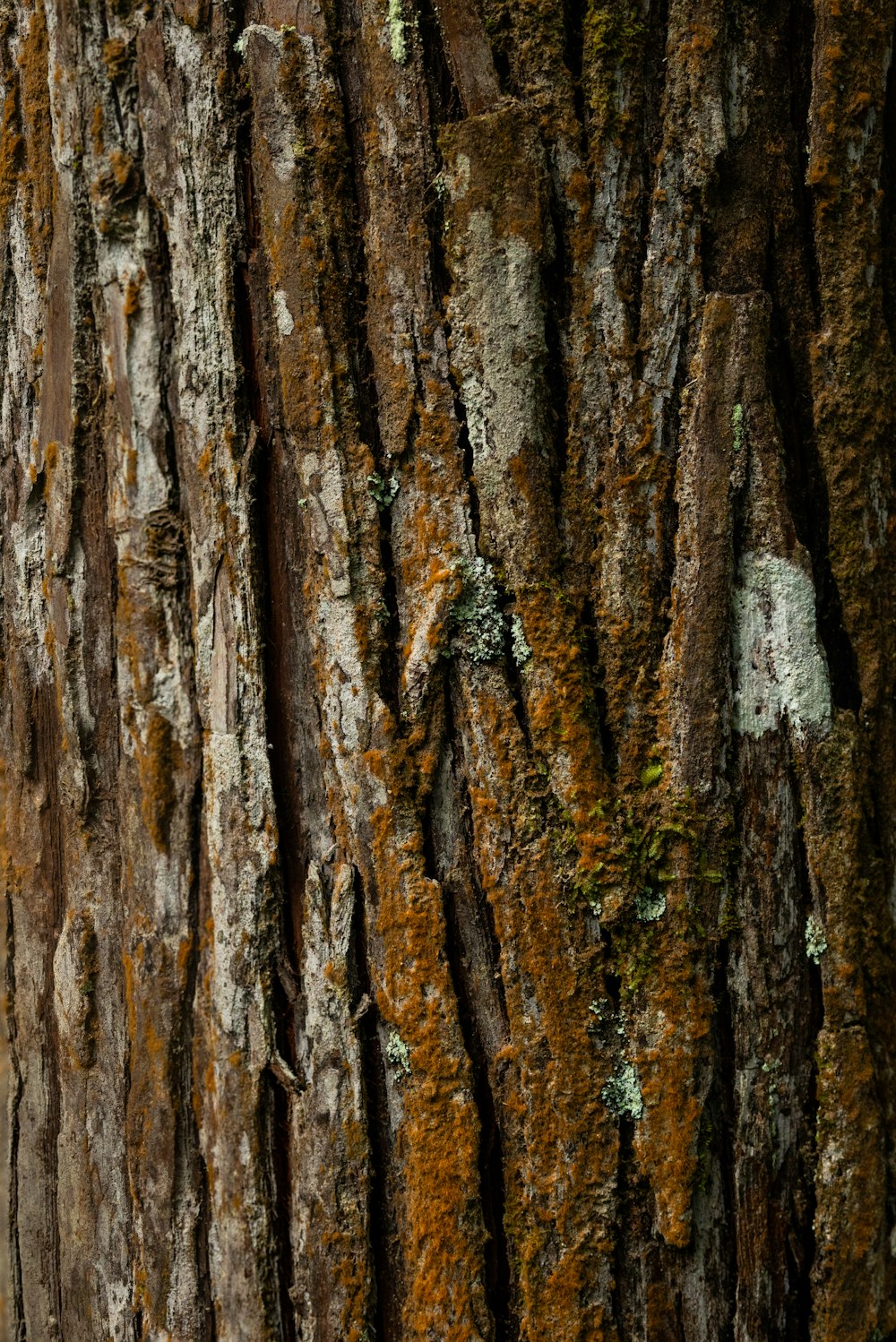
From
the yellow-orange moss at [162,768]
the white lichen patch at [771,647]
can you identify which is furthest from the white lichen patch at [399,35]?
the yellow-orange moss at [162,768]

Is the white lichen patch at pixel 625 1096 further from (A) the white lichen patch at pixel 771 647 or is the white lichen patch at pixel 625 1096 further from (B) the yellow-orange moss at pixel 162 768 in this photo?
(B) the yellow-orange moss at pixel 162 768

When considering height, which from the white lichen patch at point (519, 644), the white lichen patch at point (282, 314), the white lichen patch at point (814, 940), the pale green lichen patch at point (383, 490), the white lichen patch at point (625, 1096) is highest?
the white lichen patch at point (282, 314)

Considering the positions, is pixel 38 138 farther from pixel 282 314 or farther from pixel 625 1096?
pixel 625 1096

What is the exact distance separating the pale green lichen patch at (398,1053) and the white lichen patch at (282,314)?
0.89 m

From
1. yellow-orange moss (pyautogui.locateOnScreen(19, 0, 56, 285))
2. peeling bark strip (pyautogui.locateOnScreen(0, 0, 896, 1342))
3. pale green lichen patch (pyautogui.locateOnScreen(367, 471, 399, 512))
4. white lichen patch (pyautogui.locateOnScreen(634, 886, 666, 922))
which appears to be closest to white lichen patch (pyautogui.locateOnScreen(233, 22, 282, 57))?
peeling bark strip (pyautogui.locateOnScreen(0, 0, 896, 1342))

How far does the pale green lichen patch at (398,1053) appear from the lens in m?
1.20

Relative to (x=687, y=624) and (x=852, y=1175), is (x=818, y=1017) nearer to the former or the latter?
(x=852, y=1175)

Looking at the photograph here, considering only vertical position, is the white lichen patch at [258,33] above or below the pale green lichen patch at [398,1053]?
above

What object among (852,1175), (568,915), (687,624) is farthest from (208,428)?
(852,1175)

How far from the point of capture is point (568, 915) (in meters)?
1.18

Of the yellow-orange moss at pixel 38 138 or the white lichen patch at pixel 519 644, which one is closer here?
the white lichen patch at pixel 519 644

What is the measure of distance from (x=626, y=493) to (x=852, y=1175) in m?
0.90

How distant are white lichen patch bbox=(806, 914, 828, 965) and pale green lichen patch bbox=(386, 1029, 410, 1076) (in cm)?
52

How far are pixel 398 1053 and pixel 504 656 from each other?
0.51m
